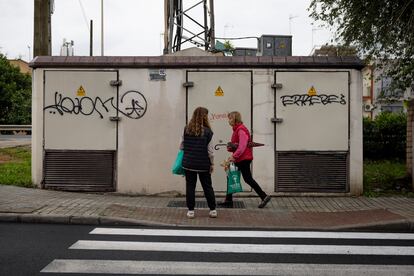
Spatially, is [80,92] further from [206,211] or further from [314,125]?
[314,125]

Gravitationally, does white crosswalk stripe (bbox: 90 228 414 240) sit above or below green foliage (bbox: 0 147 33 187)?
below

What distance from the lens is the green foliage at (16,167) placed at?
11234 mm

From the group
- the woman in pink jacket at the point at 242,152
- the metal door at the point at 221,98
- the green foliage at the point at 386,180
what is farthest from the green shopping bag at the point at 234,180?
the green foliage at the point at 386,180

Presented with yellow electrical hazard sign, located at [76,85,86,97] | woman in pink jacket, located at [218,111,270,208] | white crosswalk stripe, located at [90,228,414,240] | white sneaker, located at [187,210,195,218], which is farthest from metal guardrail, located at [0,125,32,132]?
white crosswalk stripe, located at [90,228,414,240]

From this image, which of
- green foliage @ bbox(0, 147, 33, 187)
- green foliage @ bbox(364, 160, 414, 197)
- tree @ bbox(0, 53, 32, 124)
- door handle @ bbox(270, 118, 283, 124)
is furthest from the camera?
tree @ bbox(0, 53, 32, 124)

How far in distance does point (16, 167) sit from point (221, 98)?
6173 mm

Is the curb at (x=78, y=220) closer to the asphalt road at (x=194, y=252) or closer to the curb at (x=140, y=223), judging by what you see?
the curb at (x=140, y=223)

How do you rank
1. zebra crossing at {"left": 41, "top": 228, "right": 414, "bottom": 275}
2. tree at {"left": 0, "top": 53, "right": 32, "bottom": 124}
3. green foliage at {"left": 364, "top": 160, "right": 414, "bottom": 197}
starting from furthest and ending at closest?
1. tree at {"left": 0, "top": 53, "right": 32, "bottom": 124}
2. green foliage at {"left": 364, "top": 160, "right": 414, "bottom": 197}
3. zebra crossing at {"left": 41, "top": 228, "right": 414, "bottom": 275}

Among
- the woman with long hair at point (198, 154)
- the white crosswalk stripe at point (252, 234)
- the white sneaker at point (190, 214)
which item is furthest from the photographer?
the white sneaker at point (190, 214)

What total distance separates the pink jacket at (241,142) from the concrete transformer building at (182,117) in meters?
1.30

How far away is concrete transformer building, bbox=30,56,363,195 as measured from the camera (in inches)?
407

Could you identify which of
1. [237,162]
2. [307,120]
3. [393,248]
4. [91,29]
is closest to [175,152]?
[237,162]

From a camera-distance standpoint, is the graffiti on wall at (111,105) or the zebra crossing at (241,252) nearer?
the zebra crossing at (241,252)

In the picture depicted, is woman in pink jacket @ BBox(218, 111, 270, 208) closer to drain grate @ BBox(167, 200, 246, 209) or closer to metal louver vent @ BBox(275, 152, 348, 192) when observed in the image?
drain grate @ BBox(167, 200, 246, 209)
